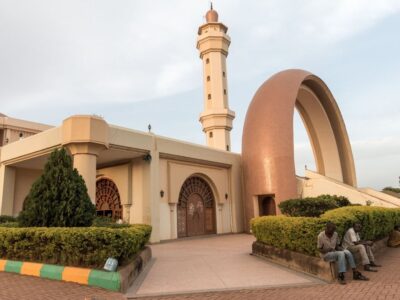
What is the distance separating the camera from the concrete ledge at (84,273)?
5.78 meters

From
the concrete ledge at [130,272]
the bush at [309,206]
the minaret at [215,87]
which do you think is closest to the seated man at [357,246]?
the bush at [309,206]

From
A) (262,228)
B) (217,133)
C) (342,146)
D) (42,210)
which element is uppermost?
(217,133)

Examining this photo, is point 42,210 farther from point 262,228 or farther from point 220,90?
point 220,90

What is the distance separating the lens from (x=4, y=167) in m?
16.3

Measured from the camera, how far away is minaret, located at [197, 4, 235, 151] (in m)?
27.4

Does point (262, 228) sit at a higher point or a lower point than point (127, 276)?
higher

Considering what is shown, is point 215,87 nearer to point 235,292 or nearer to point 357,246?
point 357,246

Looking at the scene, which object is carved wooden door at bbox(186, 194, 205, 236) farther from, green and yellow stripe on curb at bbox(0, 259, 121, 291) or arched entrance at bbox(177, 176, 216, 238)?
green and yellow stripe on curb at bbox(0, 259, 121, 291)

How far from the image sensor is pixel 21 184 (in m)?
17.3

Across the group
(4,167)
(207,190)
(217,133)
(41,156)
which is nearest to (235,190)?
(207,190)

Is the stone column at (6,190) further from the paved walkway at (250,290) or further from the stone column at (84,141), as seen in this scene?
the paved walkway at (250,290)

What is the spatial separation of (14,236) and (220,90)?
2237 cm

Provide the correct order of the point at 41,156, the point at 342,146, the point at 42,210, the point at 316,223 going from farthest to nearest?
1. the point at 342,146
2. the point at 41,156
3. the point at 42,210
4. the point at 316,223

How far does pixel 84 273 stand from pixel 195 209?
11.4 metres
